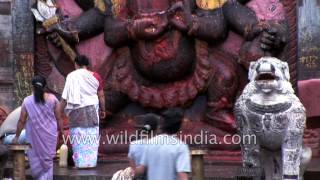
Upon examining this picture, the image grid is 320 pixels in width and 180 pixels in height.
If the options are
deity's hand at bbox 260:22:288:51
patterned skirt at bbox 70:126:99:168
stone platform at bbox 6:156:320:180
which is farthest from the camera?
deity's hand at bbox 260:22:288:51

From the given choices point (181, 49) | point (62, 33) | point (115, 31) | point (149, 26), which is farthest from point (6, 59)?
point (181, 49)

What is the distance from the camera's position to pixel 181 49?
10.1 metres

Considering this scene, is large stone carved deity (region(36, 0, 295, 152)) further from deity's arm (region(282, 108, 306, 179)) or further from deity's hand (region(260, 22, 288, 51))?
deity's arm (region(282, 108, 306, 179))

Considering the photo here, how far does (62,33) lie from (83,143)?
8.41 ft

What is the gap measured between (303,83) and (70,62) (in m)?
3.44

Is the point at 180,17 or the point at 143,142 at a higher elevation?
the point at 180,17

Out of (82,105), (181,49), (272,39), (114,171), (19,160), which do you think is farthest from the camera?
(181,49)

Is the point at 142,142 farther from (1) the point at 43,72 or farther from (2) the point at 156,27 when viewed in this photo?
(1) the point at 43,72

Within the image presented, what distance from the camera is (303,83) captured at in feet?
31.7

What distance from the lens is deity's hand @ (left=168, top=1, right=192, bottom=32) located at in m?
9.95

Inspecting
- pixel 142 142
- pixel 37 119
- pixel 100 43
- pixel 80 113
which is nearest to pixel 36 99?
pixel 37 119

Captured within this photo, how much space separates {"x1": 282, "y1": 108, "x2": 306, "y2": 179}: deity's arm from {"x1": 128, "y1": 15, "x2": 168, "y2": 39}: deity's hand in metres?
3.32

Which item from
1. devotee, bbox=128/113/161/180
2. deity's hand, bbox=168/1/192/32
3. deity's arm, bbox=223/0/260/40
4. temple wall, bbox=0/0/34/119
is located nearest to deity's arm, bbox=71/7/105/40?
temple wall, bbox=0/0/34/119

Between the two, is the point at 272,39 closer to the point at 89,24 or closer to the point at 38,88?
the point at 89,24
